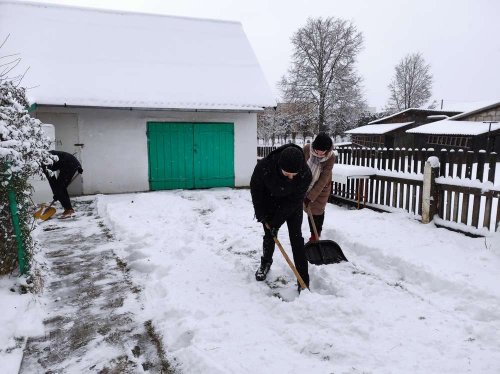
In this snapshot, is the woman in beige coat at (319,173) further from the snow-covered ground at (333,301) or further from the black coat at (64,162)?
the black coat at (64,162)

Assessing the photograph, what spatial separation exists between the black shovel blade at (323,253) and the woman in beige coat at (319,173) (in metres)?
0.41

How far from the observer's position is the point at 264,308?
3420 millimetres

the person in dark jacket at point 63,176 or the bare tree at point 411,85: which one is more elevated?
the bare tree at point 411,85

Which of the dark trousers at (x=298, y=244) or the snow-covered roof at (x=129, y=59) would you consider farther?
the snow-covered roof at (x=129, y=59)

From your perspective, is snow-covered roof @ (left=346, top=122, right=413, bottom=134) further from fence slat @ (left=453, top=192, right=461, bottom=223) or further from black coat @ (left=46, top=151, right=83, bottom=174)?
black coat @ (left=46, top=151, right=83, bottom=174)

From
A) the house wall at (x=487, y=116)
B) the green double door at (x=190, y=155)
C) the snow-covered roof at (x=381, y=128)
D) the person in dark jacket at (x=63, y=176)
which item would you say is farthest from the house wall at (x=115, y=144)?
the snow-covered roof at (x=381, y=128)

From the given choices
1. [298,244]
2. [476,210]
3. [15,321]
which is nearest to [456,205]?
[476,210]

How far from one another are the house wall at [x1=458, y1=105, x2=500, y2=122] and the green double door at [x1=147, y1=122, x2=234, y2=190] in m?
18.6

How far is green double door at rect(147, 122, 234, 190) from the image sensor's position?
1017cm

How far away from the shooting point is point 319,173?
4812mm

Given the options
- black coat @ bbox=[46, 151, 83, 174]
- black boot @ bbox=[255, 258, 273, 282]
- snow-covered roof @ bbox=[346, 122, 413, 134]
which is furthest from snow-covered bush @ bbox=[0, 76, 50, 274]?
snow-covered roof @ bbox=[346, 122, 413, 134]

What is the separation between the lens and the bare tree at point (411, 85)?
44.7 m

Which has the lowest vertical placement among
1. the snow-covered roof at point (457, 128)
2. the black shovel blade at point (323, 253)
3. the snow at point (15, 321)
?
the snow at point (15, 321)

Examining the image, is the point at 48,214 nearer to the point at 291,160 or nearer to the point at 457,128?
the point at 291,160
